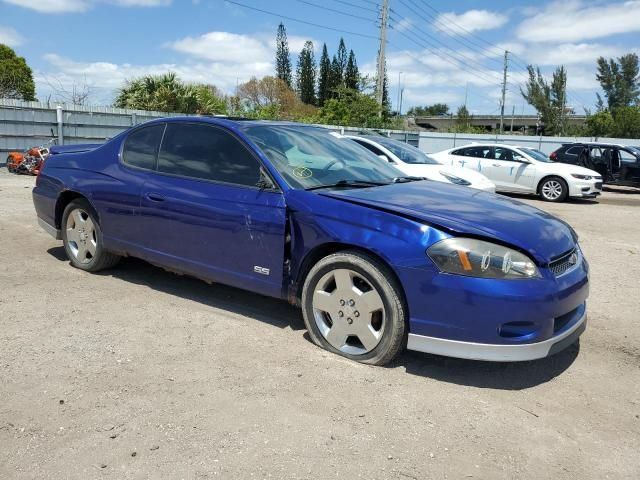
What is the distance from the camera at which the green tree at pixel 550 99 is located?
61.8m

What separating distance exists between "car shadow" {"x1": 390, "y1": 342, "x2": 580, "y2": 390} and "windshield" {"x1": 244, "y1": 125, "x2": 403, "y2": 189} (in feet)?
4.75

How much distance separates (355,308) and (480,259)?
873 millimetres

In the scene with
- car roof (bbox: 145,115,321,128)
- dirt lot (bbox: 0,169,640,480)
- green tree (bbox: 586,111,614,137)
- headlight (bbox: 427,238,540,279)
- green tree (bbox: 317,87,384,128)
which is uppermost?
green tree (bbox: 586,111,614,137)

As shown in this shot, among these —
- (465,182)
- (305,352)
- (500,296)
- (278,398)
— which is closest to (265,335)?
(305,352)

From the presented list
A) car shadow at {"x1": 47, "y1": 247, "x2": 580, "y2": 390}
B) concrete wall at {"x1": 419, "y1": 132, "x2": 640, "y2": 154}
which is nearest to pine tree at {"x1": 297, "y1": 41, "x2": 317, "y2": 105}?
concrete wall at {"x1": 419, "y1": 132, "x2": 640, "y2": 154}

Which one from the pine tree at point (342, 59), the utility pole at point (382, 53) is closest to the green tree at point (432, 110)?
the pine tree at point (342, 59)

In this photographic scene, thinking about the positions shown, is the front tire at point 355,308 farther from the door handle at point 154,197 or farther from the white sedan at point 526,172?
the white sedan at point 526,172

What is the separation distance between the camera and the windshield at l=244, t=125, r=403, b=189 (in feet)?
13.5

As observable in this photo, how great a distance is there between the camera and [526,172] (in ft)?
48.8

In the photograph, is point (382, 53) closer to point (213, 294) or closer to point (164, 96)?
point (164, 96)

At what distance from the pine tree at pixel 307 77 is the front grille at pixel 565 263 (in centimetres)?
7654

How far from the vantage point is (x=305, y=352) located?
3.81 metres

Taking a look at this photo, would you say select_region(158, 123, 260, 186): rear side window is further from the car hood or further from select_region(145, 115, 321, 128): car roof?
the car hood

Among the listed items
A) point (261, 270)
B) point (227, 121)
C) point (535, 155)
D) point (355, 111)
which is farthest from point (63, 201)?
point (355, 111)
